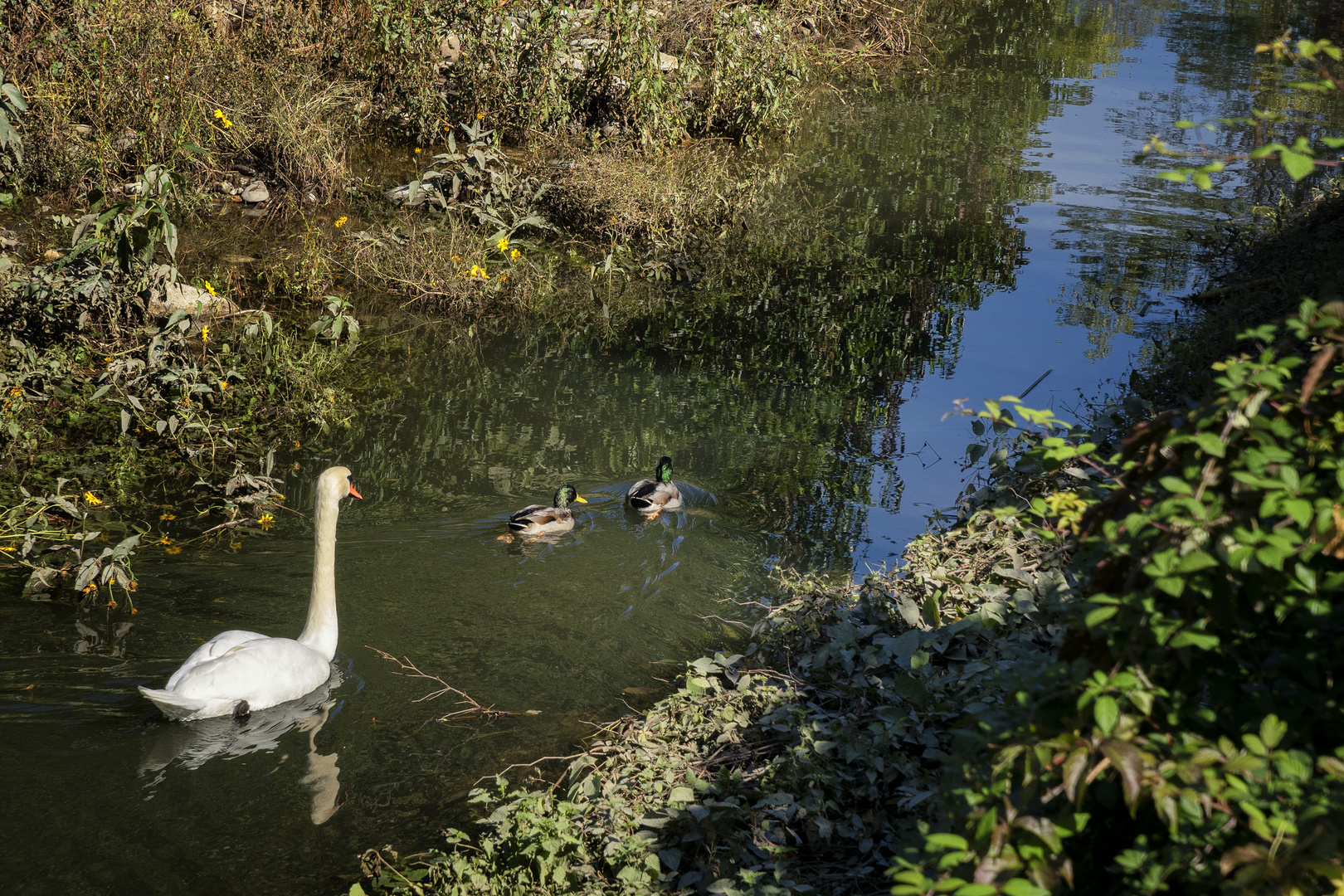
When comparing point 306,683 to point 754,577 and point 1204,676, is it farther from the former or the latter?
point 1204,676

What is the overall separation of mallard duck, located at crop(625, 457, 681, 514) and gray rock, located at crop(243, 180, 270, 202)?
6.89 metres

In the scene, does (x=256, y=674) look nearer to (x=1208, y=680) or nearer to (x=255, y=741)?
(x=255, y=741)

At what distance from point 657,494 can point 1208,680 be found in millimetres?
5041

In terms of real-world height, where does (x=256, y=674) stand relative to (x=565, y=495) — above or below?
below

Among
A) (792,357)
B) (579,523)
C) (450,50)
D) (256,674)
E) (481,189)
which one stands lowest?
(579,523)

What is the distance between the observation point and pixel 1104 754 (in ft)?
6.11

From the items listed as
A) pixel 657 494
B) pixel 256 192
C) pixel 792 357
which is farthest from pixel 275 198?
pixel 657 494

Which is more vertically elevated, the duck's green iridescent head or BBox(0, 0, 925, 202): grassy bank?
BBox(0, 0, 925, 202): grassy bank

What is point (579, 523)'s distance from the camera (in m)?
7.05

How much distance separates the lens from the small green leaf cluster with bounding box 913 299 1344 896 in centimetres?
176

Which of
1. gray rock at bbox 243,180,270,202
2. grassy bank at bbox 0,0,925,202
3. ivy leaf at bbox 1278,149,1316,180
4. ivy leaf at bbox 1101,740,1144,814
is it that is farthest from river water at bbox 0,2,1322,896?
ivy leaf at bbox 1278,149,1316,180

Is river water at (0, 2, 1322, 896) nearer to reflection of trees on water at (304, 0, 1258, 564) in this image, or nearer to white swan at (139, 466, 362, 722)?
reflection of trees on water at (304, 0, 1258, 564)

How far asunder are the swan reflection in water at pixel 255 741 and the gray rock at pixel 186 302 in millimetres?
4158

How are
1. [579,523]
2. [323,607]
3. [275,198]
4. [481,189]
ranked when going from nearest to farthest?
[323,607], [579,523], [481,189], [275,198]
